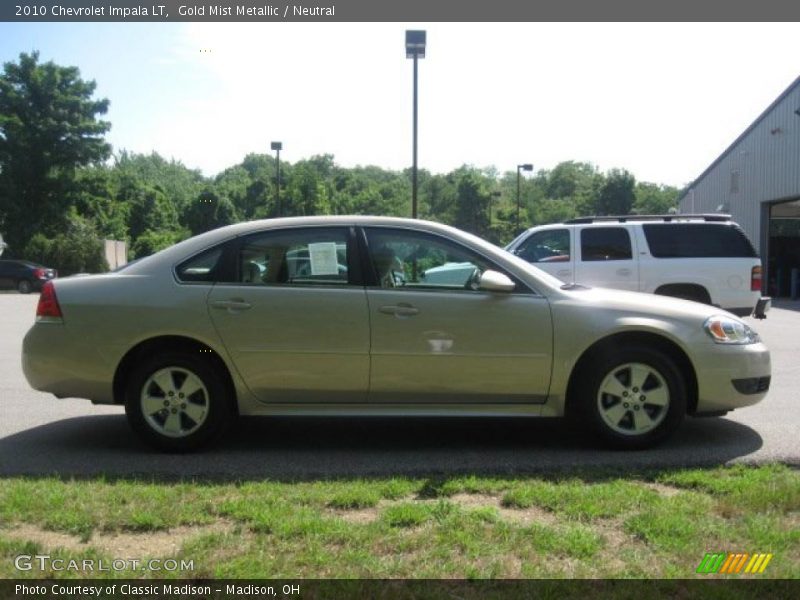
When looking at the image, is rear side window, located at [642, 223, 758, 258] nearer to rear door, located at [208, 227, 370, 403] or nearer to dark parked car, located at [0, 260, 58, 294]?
rear door, located at [208, 227, 370, 403]

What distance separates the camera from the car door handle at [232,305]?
518cm

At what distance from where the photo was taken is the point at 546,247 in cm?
1202

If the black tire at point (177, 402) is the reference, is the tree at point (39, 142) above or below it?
above

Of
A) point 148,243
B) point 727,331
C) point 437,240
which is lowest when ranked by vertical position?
point 727,331

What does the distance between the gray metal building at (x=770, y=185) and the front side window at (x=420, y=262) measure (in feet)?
75.2

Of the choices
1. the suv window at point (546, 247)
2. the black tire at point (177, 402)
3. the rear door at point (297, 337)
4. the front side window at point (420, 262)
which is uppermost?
the suv window at point (546, 247)

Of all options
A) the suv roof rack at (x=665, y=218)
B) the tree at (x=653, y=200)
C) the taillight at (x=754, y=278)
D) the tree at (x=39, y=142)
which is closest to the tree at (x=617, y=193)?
the tree at (x=653, y=200)

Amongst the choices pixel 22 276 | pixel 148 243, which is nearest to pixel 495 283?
pixel 22 276

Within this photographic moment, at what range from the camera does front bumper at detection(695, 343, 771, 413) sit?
5.26 m

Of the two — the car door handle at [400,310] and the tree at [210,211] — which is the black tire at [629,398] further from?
the tree at [210,211]

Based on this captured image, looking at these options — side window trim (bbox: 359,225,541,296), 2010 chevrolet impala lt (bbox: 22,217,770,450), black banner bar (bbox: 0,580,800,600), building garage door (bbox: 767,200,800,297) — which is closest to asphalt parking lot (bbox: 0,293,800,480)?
2010 chevrolet impala lt (bbox: 22,217,770,450)

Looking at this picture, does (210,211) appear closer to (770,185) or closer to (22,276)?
(22,276)

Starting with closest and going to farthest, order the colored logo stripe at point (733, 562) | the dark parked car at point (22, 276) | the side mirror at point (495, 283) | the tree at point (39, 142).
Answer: the colored logo stripe at point (733, 562) → the side mirror at point (495, 283) → the dark parked car at point (22, 276) → the tree at point (39, 142)

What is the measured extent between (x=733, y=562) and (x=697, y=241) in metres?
8.83
